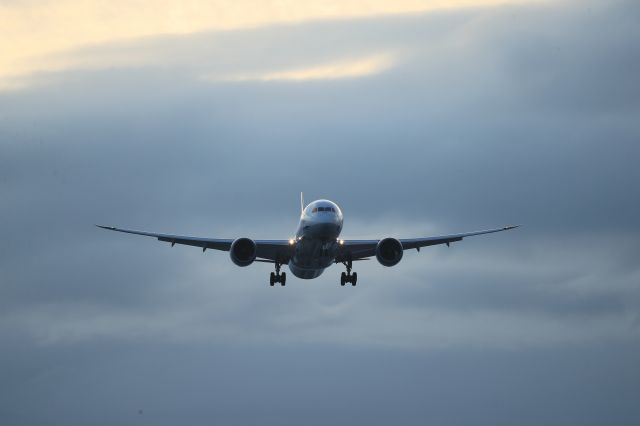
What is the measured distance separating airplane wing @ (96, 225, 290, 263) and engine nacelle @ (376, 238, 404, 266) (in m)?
6.26

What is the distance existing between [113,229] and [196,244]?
6.13 meters

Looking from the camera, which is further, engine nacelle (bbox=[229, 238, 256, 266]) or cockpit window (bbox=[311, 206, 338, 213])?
engine nacelle (bbox=[229, 238, 256, 266])

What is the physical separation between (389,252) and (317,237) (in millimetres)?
6693

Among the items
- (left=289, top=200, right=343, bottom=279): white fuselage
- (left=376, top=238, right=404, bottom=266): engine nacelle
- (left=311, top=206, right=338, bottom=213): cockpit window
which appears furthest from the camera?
(left=376, top=238, right=404, bottom=266): engine nacelle

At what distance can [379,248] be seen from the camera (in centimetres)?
6619

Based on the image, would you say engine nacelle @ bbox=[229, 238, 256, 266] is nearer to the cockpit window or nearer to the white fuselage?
the white fuselage

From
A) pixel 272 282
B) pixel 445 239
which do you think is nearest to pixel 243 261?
pixel 272 282

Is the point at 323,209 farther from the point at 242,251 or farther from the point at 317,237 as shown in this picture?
the point at 242,251

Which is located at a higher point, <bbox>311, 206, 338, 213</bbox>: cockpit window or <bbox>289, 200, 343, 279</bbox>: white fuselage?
<bbox>311, 206, 338, 213</bbox>: cockpit window

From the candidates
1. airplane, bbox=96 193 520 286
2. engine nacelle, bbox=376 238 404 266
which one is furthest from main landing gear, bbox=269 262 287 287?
engine nacelle, bbox=376 238 404 266

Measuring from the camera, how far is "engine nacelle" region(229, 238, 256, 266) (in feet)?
216

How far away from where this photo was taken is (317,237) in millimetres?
61500

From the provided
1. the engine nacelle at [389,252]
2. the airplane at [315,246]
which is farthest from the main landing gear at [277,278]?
the engine nacelle at [389,252]

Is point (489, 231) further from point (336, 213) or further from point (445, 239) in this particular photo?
point (336, 213)
